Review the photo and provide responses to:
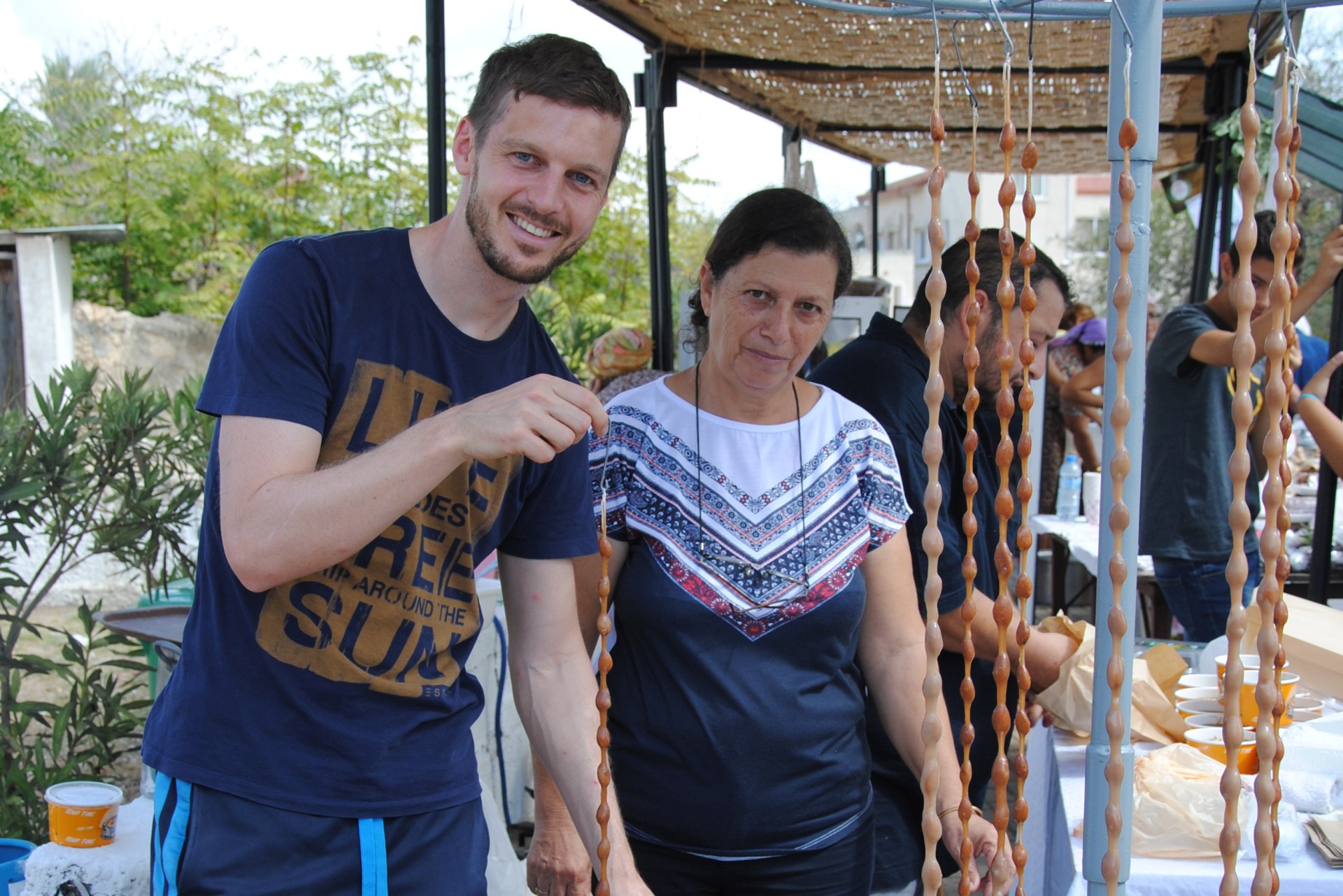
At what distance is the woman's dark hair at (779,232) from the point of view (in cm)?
174

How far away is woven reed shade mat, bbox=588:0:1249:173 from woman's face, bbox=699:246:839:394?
5.28 ft

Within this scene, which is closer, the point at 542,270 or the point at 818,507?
the point at 542,270

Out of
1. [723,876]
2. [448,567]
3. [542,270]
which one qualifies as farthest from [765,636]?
[542,270]

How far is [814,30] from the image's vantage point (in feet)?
11.5

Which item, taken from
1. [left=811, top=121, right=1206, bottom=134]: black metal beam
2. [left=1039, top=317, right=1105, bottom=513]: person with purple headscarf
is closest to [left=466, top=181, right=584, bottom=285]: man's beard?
[left=811, top=121, right=1206, bottom=134]: black metal beam

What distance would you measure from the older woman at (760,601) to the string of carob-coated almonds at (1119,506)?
76 cm

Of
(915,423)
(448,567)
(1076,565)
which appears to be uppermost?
(915,423)

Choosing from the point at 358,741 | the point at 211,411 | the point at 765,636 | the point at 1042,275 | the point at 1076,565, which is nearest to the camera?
the point at 211,411

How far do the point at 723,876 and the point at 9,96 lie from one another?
30.9 ft

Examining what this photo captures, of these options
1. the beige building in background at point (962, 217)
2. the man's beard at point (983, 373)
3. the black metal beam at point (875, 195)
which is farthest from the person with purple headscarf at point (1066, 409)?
the beige building in background at point (962, 217)

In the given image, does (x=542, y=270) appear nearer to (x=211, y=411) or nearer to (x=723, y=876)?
(x=211, y=411)

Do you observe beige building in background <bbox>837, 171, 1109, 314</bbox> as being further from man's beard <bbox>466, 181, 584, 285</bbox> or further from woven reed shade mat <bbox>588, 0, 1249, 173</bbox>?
man's beard <bbox>466, 181, 584, 285</bbox>

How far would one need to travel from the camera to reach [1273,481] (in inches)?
29.5

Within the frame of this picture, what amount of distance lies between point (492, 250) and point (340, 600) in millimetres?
434
